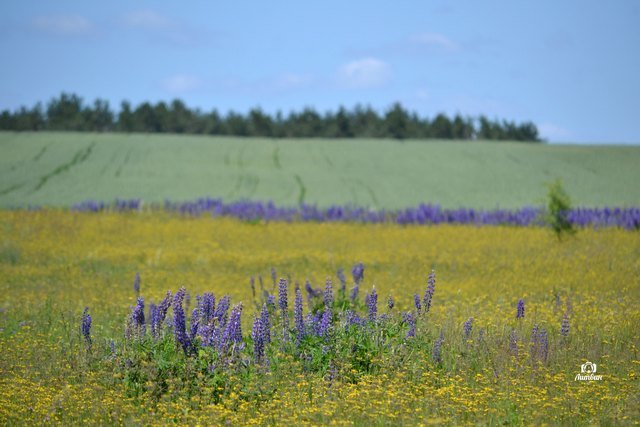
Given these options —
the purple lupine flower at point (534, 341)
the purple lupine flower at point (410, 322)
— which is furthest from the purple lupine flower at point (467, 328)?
the purple lupine flower at point (534, 341)

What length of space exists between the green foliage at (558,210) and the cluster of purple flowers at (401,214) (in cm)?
359

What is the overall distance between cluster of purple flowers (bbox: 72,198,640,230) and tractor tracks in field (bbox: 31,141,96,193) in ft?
32.3

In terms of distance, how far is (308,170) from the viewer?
47.0m

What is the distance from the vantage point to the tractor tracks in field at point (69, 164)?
42172 millimetres

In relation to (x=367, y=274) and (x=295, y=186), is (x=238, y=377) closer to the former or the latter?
(x=367, y=274)

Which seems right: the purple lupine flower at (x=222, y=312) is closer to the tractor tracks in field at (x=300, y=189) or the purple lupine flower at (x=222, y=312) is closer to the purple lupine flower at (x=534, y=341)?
the purple lupine flower at (x=534, y=341)

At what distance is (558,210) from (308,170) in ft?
78.3

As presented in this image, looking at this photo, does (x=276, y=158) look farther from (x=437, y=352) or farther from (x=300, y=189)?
(x=437, y=352)

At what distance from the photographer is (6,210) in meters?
32.1

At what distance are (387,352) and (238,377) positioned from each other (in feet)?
6.76

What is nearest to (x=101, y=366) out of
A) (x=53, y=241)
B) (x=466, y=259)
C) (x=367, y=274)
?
(x=367, y=274)

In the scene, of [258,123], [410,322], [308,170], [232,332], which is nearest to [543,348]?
[410,322]

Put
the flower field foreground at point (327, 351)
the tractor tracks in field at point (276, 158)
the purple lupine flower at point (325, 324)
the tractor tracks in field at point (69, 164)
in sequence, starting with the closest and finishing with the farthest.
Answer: the flower field foreground at point (327, 351), the purple lupine flower at point (325, 324), the tractor tracks in field at point (69, 164), the tractor tracks in field at point (276, 158)

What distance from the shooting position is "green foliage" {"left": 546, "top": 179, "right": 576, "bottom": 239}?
24.9 meters
